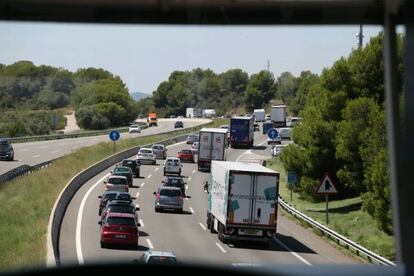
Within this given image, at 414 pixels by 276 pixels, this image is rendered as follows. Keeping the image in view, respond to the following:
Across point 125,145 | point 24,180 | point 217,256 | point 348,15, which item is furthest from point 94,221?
point 125,145

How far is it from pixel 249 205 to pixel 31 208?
11.5 metres

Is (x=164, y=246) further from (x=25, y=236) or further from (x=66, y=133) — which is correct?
(x=66, y=133)

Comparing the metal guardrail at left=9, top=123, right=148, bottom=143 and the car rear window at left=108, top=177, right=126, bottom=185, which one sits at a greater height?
the metal guardrail at left=9, top=123, right=148, bottom=143

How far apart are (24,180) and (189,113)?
73537 mm

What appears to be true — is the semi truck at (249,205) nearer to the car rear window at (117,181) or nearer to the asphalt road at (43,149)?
the car rear window at (117,181)

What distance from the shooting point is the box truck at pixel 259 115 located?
11609cm

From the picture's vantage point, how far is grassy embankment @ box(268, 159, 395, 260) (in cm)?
2989

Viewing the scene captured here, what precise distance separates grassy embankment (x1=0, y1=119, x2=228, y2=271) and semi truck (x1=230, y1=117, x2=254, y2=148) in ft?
59.1

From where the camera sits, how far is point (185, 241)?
28766 millimetres

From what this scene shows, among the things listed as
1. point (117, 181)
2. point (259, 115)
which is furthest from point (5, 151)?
point (259, 115)

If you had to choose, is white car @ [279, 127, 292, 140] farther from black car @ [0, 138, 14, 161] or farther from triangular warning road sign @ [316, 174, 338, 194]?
triangular warning road sign @ [316, 174, 338, 194]

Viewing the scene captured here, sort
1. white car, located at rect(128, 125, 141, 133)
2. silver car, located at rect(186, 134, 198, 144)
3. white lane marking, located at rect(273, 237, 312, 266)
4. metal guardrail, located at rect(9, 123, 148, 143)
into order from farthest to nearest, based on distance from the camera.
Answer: white car, located at rect(128, 125, 141, 133), silver car, located at rect(186, 134, 198, 144), metal guardrail, located at rect(9, 123, 148, 143), white lane marking, located at rect(273, 237, 312, 266)

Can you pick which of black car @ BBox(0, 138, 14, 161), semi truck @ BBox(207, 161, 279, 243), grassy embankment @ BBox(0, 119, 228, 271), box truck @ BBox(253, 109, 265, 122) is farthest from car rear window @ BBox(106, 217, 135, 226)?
box truck @ BBox(253, 109, 265, 122)

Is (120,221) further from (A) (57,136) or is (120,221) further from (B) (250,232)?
(A) (57,136)
